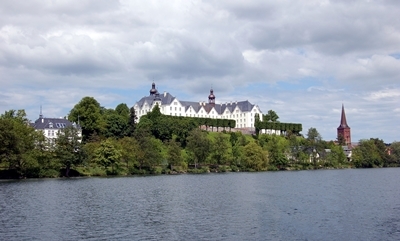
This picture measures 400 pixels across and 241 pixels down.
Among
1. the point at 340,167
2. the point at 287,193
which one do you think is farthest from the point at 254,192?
the point at 340,167

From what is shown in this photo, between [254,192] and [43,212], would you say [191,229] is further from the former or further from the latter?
[254,192]

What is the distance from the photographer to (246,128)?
174 m

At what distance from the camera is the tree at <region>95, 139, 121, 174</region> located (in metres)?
90.2

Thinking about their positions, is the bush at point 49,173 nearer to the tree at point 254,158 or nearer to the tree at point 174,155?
the tree at point 174,155

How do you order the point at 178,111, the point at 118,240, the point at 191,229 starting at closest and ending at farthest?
the point at 118,240, the point at 191,229, the point at 178,111

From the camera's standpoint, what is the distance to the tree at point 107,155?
296ft

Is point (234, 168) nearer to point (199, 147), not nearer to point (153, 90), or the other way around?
point (199, 147)

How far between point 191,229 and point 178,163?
7278cm

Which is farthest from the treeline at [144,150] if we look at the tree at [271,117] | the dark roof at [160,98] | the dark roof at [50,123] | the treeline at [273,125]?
the tree at [271,117]

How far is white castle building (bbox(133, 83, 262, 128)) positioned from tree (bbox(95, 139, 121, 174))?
234 ft

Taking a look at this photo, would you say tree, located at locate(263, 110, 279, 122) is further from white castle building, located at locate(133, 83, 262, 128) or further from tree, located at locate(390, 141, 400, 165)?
tree, located at locate(390, 141, 400, 165)

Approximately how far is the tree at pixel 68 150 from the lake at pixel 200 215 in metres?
31.0

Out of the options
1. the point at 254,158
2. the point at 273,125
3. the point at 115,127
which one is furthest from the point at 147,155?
the point at 273,125

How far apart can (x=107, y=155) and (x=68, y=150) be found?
28.6 feet
